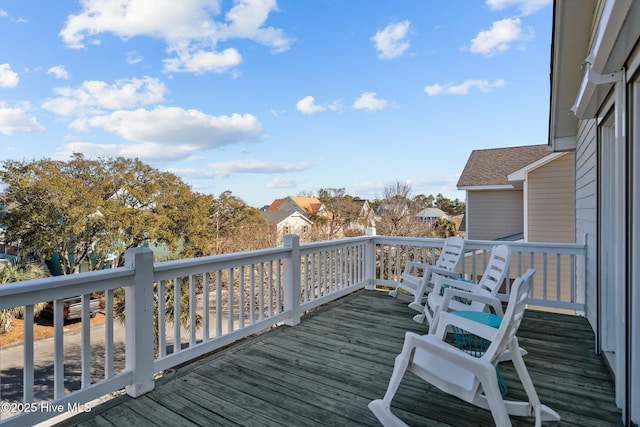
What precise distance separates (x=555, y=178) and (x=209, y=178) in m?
21.9

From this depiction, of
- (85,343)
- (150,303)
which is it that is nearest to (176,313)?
(150,303)

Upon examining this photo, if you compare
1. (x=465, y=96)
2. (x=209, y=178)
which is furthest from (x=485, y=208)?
(x=209, y=178)

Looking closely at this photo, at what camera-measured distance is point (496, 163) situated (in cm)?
1097

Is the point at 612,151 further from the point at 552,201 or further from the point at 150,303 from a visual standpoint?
the point at 552,201

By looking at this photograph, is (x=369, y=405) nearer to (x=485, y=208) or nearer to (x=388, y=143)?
(x=485, y=208)

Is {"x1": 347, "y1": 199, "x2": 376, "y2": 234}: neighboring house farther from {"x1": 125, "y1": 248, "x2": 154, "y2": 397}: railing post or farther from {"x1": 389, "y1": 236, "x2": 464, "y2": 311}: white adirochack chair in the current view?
{"x1": 125, "y1": 248, "x2": 154, "y2": 397}: railing post

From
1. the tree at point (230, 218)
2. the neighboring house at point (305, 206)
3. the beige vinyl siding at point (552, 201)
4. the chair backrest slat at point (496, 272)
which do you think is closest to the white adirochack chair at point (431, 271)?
the chair backrest slat at point (496, 272)

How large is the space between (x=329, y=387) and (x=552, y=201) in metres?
7.02

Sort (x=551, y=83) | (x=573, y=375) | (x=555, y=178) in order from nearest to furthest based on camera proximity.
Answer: (x=573, y=375), (x=551, y=83), (x=555, y=178)

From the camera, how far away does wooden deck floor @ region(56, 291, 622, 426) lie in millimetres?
2078

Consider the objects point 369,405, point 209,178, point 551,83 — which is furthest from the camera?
point 209,178

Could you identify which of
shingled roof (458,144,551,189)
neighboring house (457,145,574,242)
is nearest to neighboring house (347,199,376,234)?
shingled roof (458,144,551,189)

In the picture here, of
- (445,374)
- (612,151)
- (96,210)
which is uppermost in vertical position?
(612,151)

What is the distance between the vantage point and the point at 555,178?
23.6 ft
